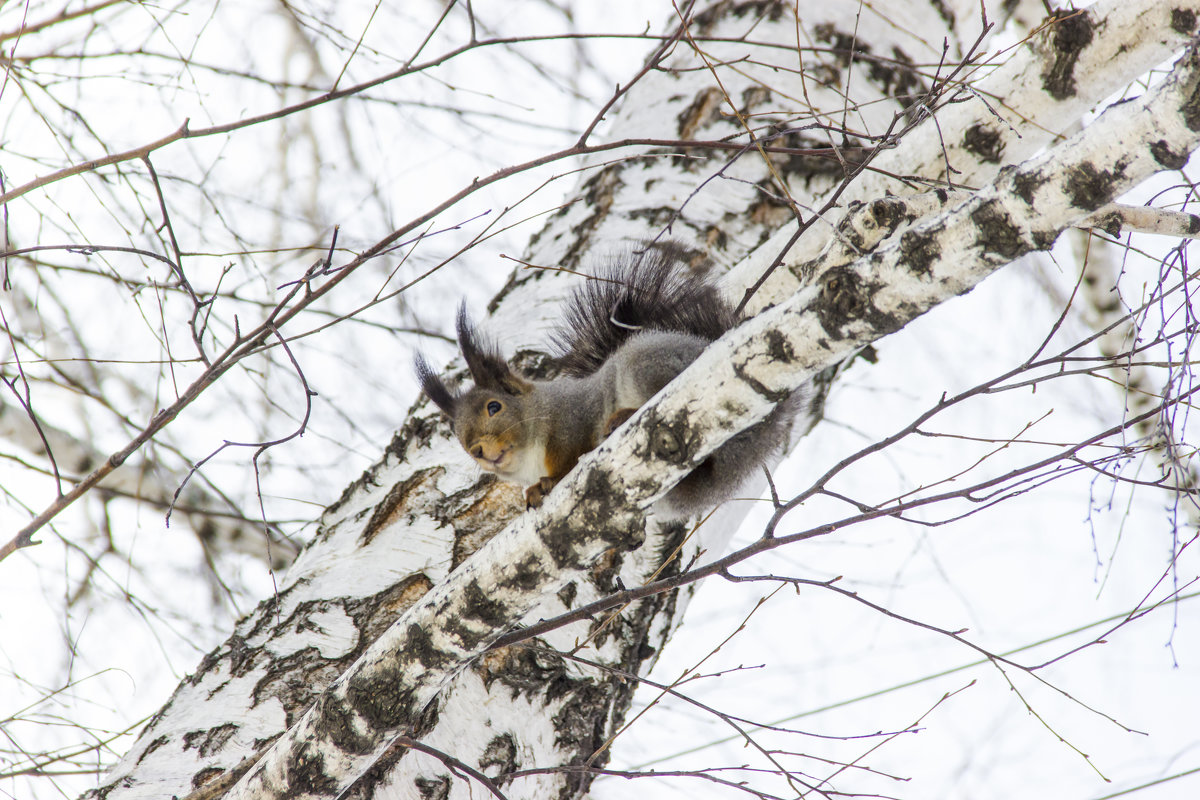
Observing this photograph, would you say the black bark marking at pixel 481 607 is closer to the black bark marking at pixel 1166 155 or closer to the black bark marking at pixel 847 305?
the black bark marking at pixel 847 305

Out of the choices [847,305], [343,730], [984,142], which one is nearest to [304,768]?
[343,730]

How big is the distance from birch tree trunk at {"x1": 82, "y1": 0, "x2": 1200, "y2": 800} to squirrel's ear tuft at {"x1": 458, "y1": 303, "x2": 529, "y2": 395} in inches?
4.2

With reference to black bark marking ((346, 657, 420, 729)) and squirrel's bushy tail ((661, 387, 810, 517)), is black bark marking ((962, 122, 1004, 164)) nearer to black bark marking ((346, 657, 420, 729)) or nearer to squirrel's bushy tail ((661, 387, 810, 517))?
squirrel's bushy tail ((661, 387, 810, 517))

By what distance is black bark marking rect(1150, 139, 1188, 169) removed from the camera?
753 millimetres

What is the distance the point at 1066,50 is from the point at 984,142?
0.63 feet

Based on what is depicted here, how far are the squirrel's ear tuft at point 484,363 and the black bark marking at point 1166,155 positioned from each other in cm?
111

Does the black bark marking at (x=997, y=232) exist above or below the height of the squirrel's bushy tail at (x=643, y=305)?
below

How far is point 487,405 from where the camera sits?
169 centimetres

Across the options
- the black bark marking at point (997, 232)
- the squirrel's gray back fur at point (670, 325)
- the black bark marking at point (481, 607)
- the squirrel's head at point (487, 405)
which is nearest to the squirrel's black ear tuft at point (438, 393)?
the squirrel's head at point (487, 405)

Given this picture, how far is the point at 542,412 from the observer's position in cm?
175

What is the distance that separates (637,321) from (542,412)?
0.81ft

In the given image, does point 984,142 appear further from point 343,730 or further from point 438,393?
point 343,730

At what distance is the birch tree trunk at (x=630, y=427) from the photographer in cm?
86

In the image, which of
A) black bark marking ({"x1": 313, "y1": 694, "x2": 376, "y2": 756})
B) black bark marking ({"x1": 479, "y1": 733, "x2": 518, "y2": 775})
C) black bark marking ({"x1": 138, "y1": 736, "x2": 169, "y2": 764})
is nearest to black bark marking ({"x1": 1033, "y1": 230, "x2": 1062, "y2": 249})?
black bark marking ({"x1": 313, "y1": 694, "x2": 376, "y2": 756})
